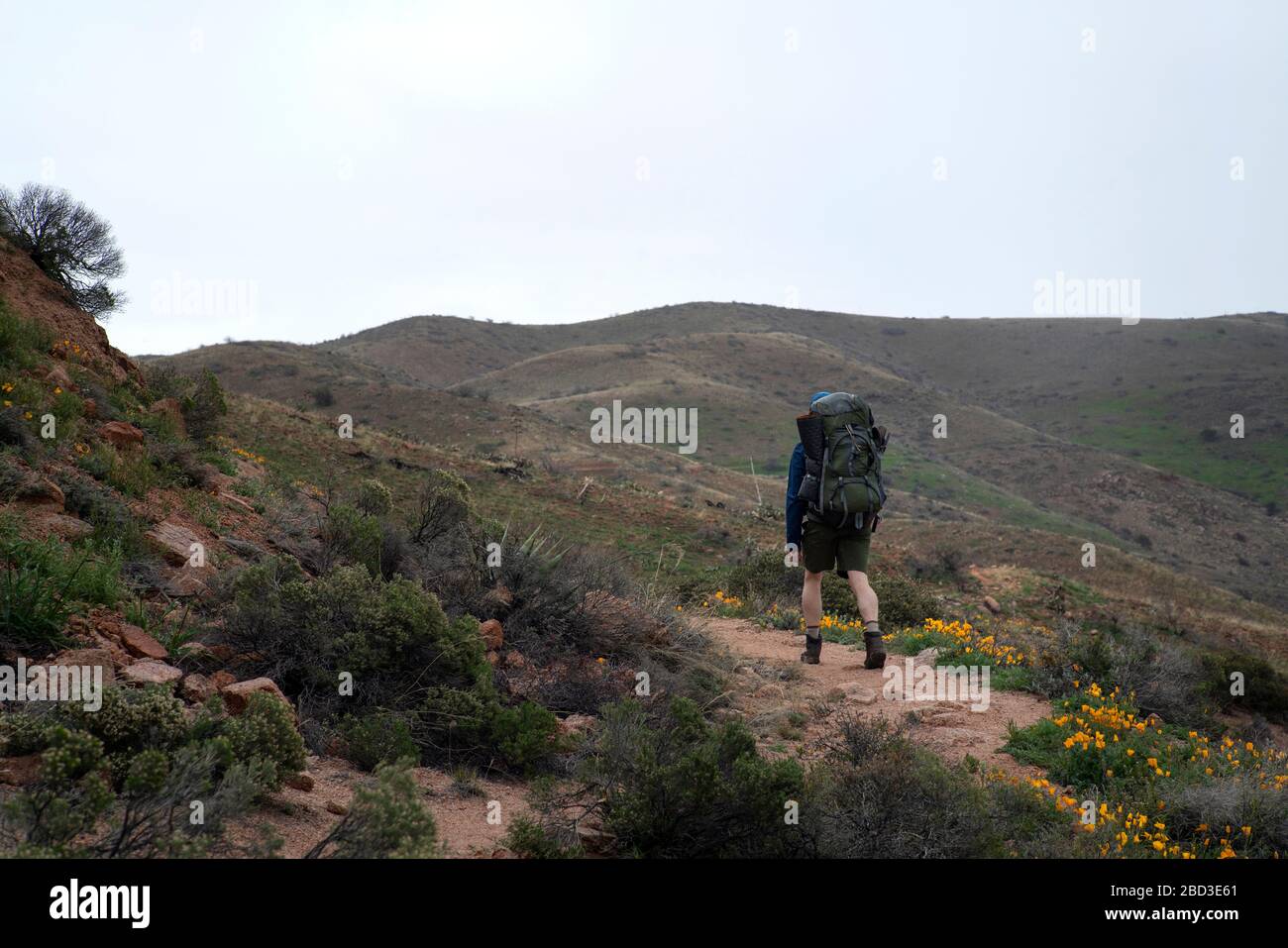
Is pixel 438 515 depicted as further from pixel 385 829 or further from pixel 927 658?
pixel 385 829

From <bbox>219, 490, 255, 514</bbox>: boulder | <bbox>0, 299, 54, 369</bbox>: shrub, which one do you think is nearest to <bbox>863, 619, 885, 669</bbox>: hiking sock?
<bbox>219, 490, 255, 514</bbox>: boulder

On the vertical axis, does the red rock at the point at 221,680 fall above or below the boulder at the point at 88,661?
below

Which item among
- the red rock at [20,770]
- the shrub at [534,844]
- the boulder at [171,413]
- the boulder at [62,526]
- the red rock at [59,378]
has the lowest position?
Answer: the shrub at [534,844]

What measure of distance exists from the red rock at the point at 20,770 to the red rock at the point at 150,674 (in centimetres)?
54

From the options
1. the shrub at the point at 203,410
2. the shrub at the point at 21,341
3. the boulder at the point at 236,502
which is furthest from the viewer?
the shrub at the point at 203,410

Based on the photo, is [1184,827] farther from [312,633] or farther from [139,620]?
[139,620]

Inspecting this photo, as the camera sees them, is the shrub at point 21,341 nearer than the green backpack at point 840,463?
No

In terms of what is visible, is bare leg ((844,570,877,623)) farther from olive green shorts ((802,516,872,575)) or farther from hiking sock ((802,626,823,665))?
hiking sock ((802,626,823,665))

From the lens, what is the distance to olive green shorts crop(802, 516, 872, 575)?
20.0ft

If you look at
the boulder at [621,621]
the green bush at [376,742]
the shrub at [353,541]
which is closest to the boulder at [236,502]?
the shrub at [353,541]

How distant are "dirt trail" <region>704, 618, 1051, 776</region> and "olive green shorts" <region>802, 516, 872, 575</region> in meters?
0.77

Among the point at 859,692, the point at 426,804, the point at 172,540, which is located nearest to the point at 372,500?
the point at 172,540

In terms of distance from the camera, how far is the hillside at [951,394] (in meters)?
36.0

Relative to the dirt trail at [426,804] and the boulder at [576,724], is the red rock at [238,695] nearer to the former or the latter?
the dirt trail at [426,804]
